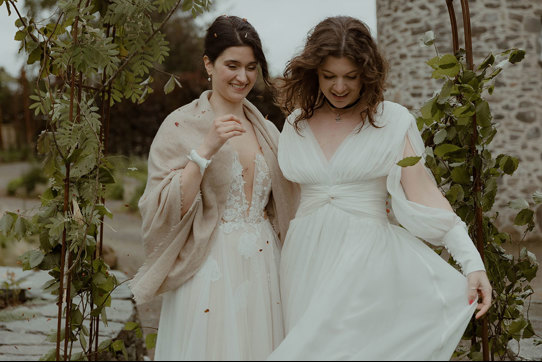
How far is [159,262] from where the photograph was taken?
238 centimetres

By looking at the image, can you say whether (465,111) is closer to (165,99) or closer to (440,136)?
(440,136)

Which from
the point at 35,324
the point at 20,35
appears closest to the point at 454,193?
the point at 20,35

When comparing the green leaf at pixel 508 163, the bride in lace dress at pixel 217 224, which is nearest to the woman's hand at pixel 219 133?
the bride in lace dress at pixel 217 224

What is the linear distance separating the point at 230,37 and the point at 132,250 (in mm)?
7258

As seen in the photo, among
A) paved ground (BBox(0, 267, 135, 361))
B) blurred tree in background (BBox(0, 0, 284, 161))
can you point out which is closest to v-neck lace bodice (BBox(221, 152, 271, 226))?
paved ground (BBox(0, 267, 135, 361))

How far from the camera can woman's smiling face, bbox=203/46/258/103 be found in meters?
2.46

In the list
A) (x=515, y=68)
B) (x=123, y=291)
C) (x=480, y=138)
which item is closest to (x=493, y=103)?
(x=515, y=68)

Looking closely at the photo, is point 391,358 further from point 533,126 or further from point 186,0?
point 533,126

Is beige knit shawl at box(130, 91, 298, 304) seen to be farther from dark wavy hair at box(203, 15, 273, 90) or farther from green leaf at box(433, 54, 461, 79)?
green leaf at box(433, 54, 461, 79)

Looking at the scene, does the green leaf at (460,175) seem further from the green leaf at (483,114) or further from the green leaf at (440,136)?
the green leaf at (483,114)

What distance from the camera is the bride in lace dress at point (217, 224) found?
2.31m

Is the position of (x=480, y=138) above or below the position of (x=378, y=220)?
above

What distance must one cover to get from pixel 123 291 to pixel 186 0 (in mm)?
3697

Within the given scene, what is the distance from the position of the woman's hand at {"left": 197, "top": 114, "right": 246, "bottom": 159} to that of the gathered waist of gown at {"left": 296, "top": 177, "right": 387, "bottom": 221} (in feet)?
1.30
